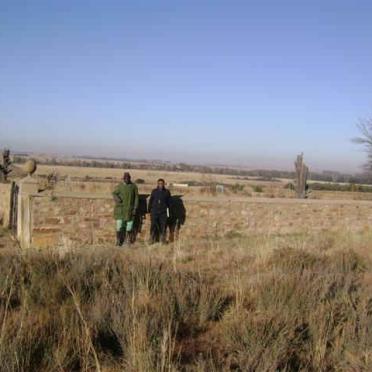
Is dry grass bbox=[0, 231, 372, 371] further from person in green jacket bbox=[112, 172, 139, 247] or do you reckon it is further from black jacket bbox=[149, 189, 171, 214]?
black jacket bbox=[149, 189, 171, 214]

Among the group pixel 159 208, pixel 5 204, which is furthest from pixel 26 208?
pixel 5 204

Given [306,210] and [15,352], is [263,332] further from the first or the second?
[306,210]

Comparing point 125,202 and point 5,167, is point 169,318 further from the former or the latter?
point 5,167

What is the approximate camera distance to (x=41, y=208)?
613 inches

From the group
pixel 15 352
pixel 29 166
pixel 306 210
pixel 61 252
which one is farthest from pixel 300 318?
pixel 306 210

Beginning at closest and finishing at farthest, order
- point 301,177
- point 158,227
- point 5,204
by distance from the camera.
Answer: point 158,227
point 5,204
point 301,177

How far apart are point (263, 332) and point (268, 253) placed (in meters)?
5.89

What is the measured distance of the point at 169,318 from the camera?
6.00 metres

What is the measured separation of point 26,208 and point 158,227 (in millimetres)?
3847

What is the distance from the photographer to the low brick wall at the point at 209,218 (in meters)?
15.6

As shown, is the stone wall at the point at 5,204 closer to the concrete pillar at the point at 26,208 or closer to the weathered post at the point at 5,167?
the concrete pillar at the point at 26,208

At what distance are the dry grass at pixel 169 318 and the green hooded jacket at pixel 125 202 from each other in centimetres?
669

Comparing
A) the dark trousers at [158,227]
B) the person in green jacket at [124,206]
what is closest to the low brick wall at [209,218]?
the dark trousers at [158,227]

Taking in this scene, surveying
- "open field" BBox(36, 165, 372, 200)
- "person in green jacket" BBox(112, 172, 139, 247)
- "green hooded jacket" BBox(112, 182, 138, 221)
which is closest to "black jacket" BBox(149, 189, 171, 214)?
"person in green jacket" BBox(112, 172, 139, 247)
